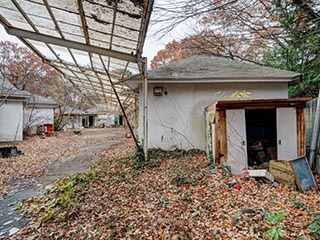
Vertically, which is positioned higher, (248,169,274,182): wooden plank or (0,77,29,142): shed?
(0,77,29,142): shed

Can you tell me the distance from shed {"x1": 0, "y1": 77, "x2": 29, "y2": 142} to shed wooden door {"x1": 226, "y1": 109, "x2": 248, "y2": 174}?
13310 mm

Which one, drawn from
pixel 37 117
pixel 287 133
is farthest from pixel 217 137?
pixel 37 117

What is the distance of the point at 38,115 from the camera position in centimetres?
1950

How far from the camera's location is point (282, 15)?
628cm

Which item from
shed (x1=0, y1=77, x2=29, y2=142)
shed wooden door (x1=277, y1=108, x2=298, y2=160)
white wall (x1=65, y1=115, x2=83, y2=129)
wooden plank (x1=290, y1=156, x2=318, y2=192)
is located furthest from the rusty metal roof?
white wall (x1=65, y1=115, x2=83, y2=129)

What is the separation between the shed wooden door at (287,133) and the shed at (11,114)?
14306 millimetres

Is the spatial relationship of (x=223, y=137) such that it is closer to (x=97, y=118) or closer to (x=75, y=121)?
(x=75, y=121)

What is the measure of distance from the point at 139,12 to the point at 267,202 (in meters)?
4.07

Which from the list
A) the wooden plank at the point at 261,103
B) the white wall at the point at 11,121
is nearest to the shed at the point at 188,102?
the wooden plank at the point at 261,103

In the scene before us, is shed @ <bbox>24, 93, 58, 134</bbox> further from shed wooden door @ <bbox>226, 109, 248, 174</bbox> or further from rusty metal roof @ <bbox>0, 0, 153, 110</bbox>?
shed wooden door @ <bbox>226, 109, 248, 174</bbox>

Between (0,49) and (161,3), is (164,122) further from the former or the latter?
(0,49)

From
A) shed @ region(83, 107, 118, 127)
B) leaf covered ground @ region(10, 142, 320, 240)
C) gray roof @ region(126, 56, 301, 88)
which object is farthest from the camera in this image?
shed @ region(83, 107, 118, 127)

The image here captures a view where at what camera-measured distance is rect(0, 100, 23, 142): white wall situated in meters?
13.4

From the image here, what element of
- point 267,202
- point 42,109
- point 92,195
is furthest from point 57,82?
point 267,202
